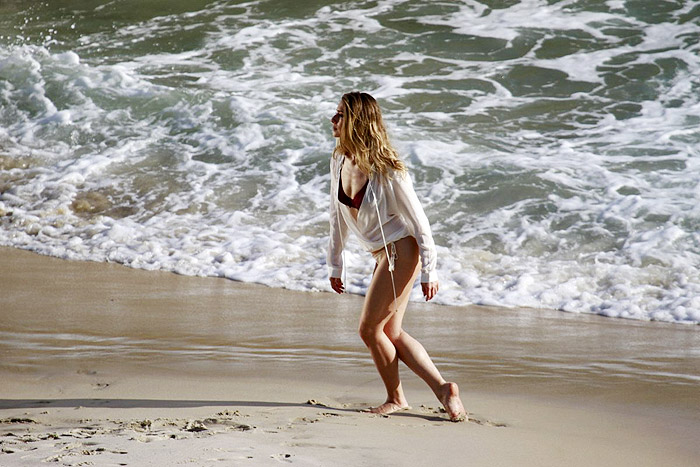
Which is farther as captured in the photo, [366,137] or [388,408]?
[388,408]

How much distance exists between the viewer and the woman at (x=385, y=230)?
3773mm

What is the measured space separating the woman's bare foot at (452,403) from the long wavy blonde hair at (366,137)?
1029 millimetres

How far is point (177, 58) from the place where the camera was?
14469 millimetres

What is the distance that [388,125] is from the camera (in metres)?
11.4

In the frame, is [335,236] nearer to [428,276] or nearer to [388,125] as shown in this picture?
[428,276]

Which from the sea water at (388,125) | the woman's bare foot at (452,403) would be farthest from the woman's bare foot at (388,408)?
the sea water at (388,125)

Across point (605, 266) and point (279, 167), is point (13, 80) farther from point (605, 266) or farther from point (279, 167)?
point (605, 266)

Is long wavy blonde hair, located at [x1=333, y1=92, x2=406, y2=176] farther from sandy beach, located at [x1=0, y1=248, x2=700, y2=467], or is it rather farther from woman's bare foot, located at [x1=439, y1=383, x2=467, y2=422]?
sandy beach, located at [x1=0, y1=248, x2=700, y2=467]

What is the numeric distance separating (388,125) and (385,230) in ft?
25.3

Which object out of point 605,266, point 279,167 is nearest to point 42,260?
point 279,167

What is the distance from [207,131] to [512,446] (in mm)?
8850

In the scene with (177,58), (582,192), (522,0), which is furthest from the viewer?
(522,0)

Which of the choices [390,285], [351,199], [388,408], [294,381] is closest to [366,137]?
[351,199]

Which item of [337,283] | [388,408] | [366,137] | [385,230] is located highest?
[366,137]
